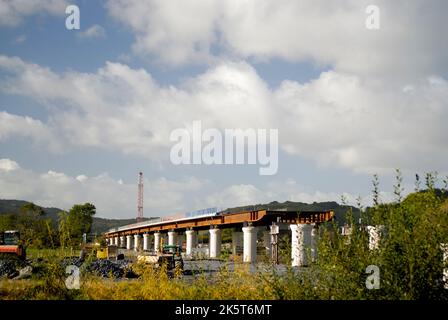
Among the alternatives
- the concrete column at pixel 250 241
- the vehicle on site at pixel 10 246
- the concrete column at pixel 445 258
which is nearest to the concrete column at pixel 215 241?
the concrete column at pixel 250 241

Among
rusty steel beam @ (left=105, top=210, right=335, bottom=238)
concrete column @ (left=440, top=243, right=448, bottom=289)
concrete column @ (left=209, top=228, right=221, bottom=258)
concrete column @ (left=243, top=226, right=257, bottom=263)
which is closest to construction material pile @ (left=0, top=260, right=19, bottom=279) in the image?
rusty steel beam @ (left=105, top=210, right=335, bottom=238)

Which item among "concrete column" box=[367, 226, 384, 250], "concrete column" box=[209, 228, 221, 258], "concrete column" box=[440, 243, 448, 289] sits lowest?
"concrete column" box=[209, 228, 221, 258]

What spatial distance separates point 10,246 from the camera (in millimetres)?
44594

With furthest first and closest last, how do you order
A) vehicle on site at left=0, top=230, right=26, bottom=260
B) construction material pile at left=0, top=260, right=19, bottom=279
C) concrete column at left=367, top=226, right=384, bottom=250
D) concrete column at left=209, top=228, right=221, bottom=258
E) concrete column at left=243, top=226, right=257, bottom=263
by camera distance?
concrete column at left=209, top=228, right=221, bottom=258 < concrete column at left=243, top=226, right=257, bottom=263 < vehicle on site at left=0, top=230, right=26, bottom=260 < construction material pile at left=0, top=260, right=19, bottom=279 < concrete column at left=367, top=226, right=384, bottom=250

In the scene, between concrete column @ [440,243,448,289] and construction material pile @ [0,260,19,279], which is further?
construction material pile @ [0,260,19,279]

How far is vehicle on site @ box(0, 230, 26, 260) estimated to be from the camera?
42.9 metres

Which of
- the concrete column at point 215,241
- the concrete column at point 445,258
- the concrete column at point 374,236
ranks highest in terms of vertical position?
the concrete column at point 374,236

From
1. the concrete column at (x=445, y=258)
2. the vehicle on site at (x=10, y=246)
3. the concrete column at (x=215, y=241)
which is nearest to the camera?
the concrete column at (x=445, y=258)

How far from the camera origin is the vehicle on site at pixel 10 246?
42878mm

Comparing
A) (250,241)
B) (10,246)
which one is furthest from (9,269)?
(250,241)

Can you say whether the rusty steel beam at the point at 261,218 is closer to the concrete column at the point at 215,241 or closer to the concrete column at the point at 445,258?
the concrete column at the point at 215,241

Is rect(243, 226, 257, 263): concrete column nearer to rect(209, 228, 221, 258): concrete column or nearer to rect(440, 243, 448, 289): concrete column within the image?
rect(209, 228, 221, 258): concrete column
